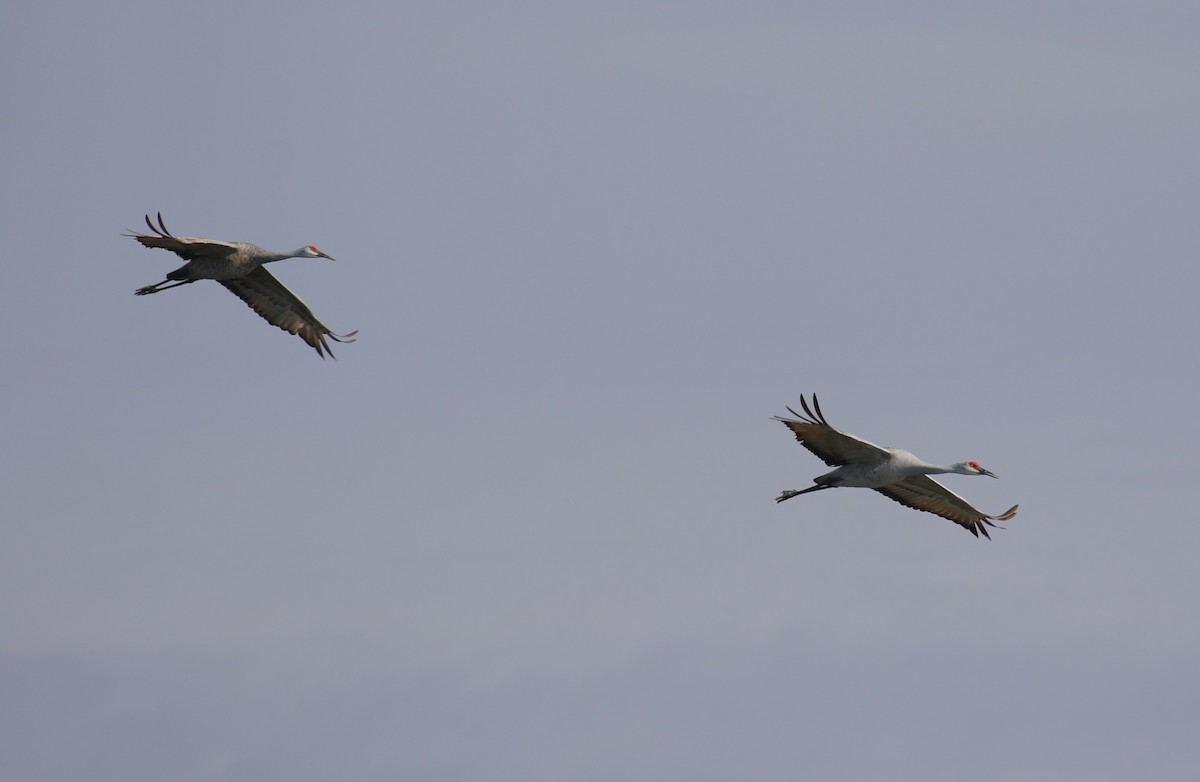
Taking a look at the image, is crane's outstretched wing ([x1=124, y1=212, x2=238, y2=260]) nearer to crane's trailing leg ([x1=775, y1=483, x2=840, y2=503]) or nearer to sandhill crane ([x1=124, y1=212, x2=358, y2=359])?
sandhill crane ([x1=124, y1=212, x2=358, y2=359])

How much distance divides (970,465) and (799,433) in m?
3.83

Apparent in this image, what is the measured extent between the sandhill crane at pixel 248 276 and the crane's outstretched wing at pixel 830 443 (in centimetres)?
1123

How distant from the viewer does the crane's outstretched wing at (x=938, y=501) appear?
39.7 meters

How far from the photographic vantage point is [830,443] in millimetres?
37281

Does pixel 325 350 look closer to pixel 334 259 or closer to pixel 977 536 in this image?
pixel 334 259

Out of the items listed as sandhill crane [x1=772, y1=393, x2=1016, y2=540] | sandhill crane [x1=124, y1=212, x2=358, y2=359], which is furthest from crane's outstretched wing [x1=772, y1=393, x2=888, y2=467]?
sandhill crane [x1=124, y1=212, x2=358, y2=359]

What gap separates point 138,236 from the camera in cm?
3922

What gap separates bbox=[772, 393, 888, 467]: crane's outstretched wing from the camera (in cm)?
3638

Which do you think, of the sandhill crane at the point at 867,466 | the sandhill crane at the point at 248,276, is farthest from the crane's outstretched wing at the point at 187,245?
the sandhill crane at the point at 867,466

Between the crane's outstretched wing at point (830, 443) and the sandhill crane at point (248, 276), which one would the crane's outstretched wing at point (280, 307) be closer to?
the sandhill crane at point (248, 276)

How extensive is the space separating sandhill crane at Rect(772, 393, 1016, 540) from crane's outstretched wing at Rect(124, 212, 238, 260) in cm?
1295

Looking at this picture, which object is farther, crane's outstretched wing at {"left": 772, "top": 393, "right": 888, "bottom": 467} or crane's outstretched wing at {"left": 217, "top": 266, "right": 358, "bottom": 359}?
crane's outstretched wing at {"left": 217, "top": 266, "right": 358, "bottom": 359}

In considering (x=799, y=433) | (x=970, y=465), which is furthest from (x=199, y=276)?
(x=970, y=465)

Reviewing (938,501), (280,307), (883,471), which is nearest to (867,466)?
(883,471)
